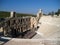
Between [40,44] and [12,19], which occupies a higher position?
[40,44]

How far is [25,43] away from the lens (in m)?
3.40

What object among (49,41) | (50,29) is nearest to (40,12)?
(50,29)

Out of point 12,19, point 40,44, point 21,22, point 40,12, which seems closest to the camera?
point 40,44

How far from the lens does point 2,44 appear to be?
131 inches

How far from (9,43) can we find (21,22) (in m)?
22.6

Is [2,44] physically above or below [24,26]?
above

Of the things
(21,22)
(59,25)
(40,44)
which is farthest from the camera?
(21,22)

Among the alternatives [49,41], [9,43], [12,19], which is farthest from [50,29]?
[12,19]

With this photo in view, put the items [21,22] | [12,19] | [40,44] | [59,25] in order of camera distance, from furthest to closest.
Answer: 1. [21,22]
2. [12,19]
3. [59,25]
4. [40,44]

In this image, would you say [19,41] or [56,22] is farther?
[56,22]

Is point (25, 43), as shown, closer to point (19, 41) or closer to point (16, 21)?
point (19, 41)

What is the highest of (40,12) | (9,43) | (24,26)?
(9,43)

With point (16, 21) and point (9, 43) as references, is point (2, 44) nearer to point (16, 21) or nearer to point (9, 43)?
point (9, 43)

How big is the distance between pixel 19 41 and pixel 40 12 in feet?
59.8
